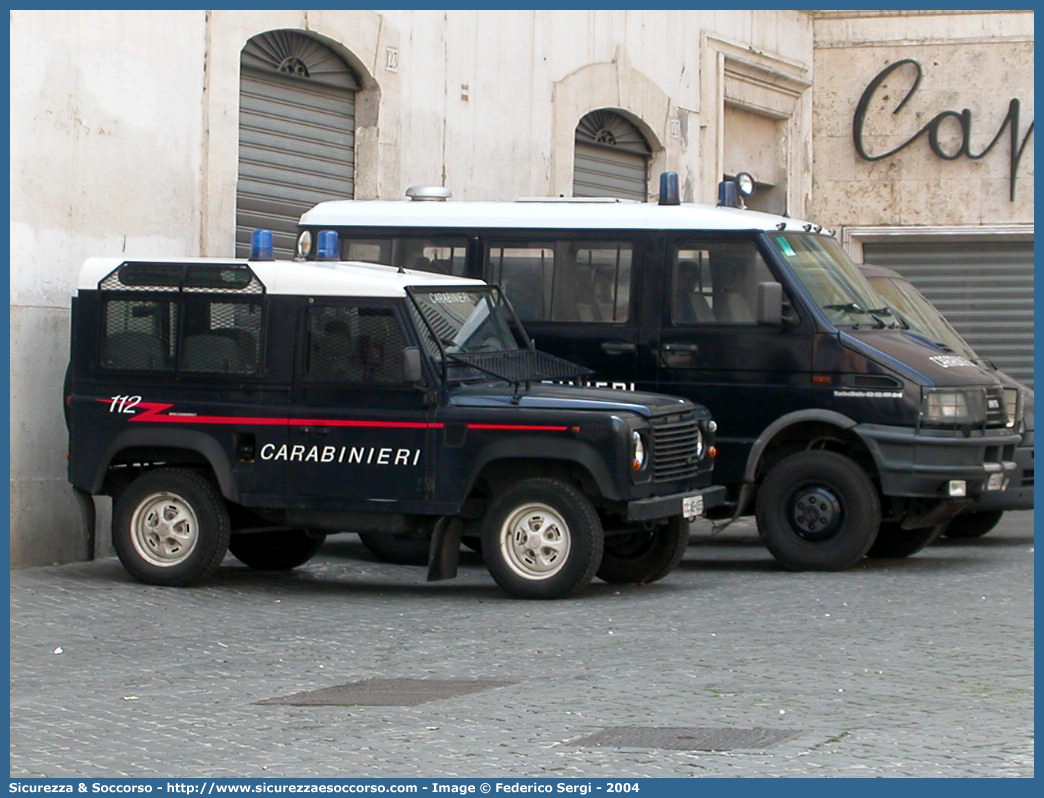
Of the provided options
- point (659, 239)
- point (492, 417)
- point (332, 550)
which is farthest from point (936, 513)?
point (332, 550)

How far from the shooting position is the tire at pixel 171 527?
41.6 ft

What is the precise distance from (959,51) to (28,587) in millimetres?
18103

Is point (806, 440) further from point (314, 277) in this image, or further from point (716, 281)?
point (314, 277)

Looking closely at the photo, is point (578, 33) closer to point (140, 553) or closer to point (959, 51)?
point (959, 51)

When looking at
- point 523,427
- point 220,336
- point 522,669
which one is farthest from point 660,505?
point 220,336

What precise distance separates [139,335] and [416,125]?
266 inches

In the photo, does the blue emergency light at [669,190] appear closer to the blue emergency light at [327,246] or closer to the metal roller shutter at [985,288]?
the blue emergency light at [327,246]

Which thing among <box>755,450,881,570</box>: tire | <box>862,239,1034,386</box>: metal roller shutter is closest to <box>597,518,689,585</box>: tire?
<box>755,450,881,570</box>: tire

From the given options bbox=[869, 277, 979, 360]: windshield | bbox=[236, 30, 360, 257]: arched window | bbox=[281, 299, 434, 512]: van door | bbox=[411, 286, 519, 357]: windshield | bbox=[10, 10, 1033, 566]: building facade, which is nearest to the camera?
bbox=[281, 299, 434, 512]: van door

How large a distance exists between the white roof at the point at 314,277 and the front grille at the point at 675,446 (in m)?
1.73

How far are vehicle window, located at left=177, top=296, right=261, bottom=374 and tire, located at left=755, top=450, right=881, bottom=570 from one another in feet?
12.2

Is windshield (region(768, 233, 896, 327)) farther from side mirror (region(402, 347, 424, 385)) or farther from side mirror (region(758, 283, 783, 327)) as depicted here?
side mirror (region(402, 347, 424, 385))

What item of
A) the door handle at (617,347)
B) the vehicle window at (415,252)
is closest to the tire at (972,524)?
the door handle at (617,347)

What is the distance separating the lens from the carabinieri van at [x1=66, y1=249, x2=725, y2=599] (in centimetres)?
1216
